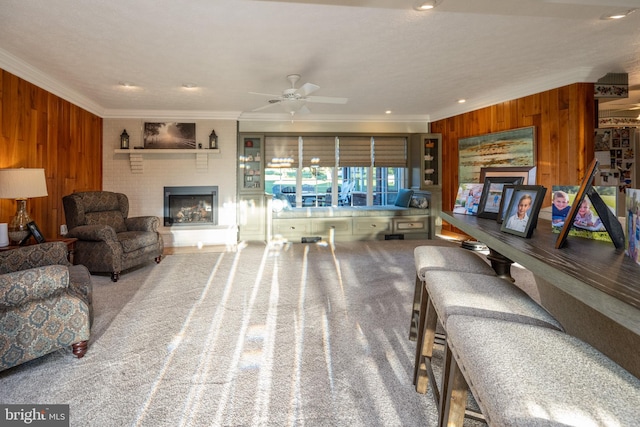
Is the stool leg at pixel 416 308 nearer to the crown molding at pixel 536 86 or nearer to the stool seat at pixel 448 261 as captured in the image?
the stool seat at pixel 448 261

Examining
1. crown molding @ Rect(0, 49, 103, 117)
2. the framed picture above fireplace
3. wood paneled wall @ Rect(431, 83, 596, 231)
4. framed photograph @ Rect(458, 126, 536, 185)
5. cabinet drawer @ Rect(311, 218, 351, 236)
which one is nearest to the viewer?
crown molding @ Rect(0, 49, 103, 117)

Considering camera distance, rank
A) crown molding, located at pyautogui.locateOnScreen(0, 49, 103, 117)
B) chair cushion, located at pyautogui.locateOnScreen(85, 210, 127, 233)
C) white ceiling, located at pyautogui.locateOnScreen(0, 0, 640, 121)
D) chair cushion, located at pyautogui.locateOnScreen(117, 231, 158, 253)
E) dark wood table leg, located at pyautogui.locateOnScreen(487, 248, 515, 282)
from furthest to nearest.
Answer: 1. chair cushion, located at pyautogui.locateOnScreen(85, 210, 127, 233)
2. chair cushion, located at pyautogui.locateOnScreen(117, 231, 158, 253)
3. crown molding, located at pyautogui.locateOnScreen(0, 49, 103, 117)
4. white ceiling, located at pyautogui.locateOnScreen(0, 0, 640, 121)
5. dark wood table leg, located at pyautogui.locateOnScreen(487, 248, 515, 282)

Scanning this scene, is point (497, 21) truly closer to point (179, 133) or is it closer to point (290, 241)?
point (290, 241)

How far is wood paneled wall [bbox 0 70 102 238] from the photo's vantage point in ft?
11.7

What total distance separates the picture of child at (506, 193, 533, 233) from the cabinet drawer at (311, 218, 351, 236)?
4992 millimetres

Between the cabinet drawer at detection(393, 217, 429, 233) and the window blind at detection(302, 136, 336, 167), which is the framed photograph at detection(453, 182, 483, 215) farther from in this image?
the window blind at detection(302, 136, 336, 167)

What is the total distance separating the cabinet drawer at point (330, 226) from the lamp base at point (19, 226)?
4137 millimetres

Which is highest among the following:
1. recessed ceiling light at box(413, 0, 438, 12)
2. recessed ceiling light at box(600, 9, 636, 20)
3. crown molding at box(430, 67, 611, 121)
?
crown molding at box(430, 67, 611, 121)

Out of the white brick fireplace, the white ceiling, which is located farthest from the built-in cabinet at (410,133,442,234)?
the white brick fireplace

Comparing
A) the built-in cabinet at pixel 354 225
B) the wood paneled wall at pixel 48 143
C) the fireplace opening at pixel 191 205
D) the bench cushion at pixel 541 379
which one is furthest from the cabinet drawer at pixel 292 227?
the bench cushion at pixel 541 379

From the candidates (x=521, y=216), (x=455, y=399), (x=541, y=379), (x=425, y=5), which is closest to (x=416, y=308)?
(x=521, y=216)

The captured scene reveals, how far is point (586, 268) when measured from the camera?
0.94 metres

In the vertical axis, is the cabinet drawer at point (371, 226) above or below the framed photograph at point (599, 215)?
below

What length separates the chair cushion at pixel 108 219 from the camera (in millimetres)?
4332
